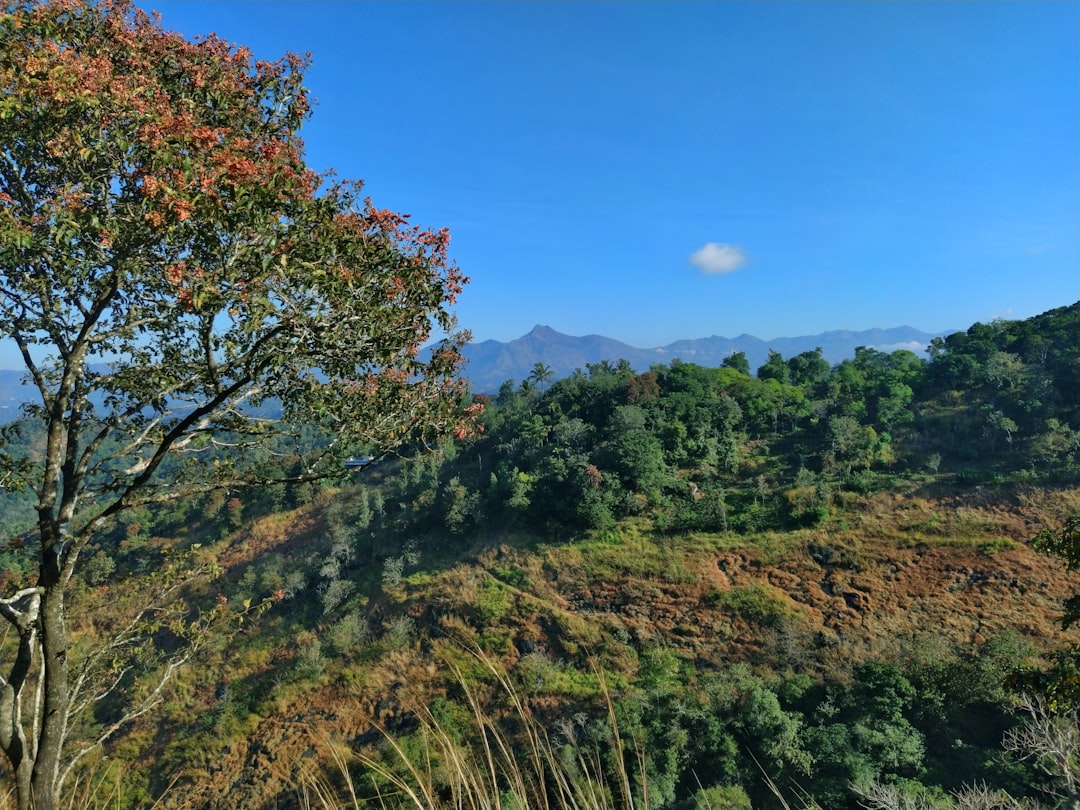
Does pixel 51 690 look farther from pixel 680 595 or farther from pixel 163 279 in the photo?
pixel 680 595

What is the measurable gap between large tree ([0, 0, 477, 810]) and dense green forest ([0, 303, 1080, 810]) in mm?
4252

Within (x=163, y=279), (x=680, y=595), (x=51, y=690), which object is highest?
(x=163, y=279)

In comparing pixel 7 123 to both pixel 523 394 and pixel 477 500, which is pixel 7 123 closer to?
pixel 477 500

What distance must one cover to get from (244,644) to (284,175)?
25462 mm

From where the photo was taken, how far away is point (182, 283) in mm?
3119

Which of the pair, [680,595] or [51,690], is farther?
[680,595]

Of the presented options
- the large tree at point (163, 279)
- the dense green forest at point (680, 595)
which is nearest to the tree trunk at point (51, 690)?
the large tree at point (163, 279)

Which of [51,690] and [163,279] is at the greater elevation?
[163,279]

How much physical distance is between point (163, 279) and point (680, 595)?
62.0ft

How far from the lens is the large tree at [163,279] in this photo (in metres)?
2.82

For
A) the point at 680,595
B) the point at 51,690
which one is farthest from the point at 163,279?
the point at 680,595

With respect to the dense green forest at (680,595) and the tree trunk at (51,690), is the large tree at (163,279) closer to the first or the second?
the tree trunk at (51,690)

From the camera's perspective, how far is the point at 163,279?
3.25 metres

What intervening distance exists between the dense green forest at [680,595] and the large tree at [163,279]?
4.25 meters
